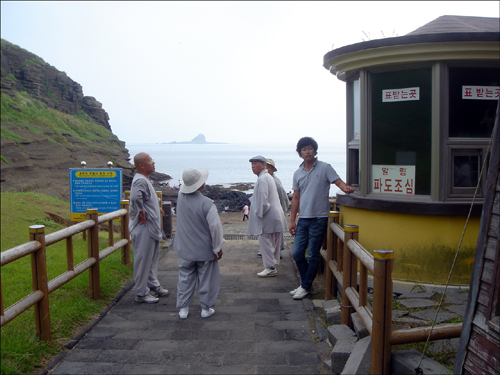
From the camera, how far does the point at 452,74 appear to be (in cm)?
534

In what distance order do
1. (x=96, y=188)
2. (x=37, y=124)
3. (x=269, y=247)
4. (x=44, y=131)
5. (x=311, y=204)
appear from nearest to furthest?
(x=311, y=204), (x=269, y=247), (x=96, y=188), (x=44, y=131), (x=37, y=124)

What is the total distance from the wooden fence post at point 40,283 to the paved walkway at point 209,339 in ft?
1.14

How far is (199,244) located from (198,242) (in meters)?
0.03

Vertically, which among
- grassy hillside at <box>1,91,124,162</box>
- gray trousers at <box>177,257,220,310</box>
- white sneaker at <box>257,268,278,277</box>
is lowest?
white sneaker at <box>257,268,278,277</box>

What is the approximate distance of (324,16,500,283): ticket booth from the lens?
522cm

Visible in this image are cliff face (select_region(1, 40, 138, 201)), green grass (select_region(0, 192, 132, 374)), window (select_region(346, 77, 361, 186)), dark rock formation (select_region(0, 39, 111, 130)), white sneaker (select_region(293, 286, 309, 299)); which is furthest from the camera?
dark rock formation (select_region(0, 39, 111, 130))

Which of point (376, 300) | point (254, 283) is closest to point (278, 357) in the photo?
point (376, 300)

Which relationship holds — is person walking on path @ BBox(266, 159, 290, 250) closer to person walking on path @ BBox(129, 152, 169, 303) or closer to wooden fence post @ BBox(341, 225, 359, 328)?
person walking on path @ BBox(129, 152, 169, 303)

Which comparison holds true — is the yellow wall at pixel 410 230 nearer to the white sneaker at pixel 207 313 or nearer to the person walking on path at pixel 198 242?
the person walking on path at pixel 198 242

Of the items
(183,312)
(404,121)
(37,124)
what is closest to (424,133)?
(404,121)

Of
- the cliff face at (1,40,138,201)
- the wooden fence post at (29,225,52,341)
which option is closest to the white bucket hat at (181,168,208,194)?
the wooden fence post at (29,225,52,341)

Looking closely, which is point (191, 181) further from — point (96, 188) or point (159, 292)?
point (96, 188)

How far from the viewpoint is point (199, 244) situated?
5.46 metres

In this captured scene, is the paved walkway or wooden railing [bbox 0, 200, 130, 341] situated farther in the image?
the paved walkway
